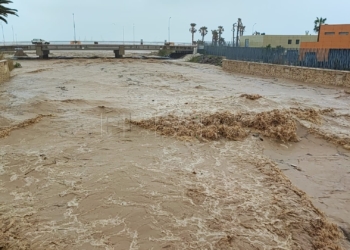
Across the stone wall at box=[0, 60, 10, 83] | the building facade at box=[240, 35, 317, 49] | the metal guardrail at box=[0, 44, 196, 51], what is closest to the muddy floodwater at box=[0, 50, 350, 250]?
the stone wall at box=[0, 60, 10, 83]

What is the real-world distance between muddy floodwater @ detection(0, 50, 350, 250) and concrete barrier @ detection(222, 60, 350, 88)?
7.70 meters

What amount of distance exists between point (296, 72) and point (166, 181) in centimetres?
1826

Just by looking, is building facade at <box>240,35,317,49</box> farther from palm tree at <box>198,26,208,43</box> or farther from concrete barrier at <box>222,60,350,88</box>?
palm tree at <box>198,26,208,43</box>

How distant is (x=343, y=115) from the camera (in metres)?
11.6

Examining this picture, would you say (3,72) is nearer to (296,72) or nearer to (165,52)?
(296,72)

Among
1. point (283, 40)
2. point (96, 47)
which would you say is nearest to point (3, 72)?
point (96, 47)

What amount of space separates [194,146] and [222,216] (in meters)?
3.39

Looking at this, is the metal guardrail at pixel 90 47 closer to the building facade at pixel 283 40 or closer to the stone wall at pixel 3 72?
the building facade at pixel 283 40

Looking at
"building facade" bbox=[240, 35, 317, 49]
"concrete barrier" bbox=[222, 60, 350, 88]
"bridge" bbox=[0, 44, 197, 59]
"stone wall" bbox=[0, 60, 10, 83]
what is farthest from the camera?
"building facade" bbox=[240, 35, 317, 49]

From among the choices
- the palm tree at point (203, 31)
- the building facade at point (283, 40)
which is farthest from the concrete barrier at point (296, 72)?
the palm tree at point (203, 31)

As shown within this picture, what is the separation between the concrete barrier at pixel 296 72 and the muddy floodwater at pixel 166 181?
303 inches

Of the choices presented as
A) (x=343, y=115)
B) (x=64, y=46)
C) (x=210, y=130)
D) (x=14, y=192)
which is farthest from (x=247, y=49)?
(x=64, y=46)

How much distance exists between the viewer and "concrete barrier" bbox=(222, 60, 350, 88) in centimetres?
1806

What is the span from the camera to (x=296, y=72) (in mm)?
21406
